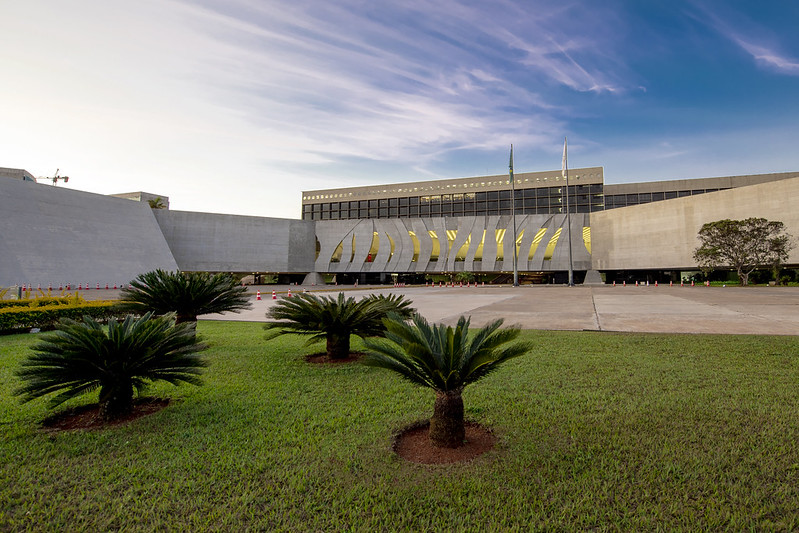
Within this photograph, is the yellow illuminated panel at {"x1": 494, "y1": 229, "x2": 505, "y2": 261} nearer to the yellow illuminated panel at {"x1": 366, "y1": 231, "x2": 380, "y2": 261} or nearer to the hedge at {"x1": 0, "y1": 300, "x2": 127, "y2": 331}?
the yellow illuminated panel at {"x1": 366, "y1": 231, "x2": 380, "y2": 261}

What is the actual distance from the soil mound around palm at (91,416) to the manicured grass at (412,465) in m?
0.20

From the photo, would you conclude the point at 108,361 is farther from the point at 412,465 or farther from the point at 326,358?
the point at 326,358

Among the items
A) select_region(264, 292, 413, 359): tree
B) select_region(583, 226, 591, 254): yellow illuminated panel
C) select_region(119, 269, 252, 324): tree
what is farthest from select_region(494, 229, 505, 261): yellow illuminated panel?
select_region(264, 292, 413, 359): tree

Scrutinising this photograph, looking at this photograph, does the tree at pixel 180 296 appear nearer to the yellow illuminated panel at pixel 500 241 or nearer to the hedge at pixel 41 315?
the hedge at pixel 41 315

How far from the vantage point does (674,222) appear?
44.7 metres

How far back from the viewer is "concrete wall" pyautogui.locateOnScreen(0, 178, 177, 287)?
106 ft

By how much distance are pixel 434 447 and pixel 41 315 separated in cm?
1272

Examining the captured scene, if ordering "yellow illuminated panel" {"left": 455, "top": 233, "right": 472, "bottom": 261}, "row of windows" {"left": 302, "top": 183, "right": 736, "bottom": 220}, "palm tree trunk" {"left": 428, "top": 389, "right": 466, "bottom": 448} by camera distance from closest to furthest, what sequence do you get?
"palm tree trunk" {"left": 428, "top": 389, "right": 466, "bottom": 448}
"yellow illuminated panel" {"left": 455, "top": 233, "right": 472, "bottom": 261}
"row of windows" {"left": 302, "top": 183, "right": 736, "bottom": 220}

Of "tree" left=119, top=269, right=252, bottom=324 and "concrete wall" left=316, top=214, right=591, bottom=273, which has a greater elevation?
"concrete wall" left=316, top=214, right=591, bottom=273

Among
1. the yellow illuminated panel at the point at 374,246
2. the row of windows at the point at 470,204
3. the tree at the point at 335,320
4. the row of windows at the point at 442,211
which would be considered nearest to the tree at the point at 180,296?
the tree at the point at 335,320

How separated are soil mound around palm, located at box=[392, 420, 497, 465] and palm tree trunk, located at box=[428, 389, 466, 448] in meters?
0.06

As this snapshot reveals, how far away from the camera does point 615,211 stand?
52.0 metres

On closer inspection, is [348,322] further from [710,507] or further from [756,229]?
[756,229]

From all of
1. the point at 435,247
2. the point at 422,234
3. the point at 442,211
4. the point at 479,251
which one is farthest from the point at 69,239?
the point at 442,211
